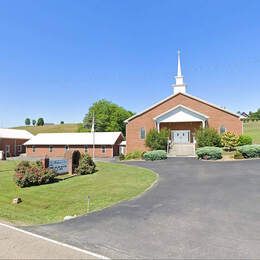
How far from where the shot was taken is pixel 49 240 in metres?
8.17

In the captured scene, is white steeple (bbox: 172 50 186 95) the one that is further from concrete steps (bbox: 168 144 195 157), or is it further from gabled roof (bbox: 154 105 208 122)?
concrete steps (bbox: 168 144 195 157)

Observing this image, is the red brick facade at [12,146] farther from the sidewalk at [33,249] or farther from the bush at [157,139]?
the sidewalk at [33,249]

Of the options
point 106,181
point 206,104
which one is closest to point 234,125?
point 206,104

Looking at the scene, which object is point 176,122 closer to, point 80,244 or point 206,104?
point 206,104

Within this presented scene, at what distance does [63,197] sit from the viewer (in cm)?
1683

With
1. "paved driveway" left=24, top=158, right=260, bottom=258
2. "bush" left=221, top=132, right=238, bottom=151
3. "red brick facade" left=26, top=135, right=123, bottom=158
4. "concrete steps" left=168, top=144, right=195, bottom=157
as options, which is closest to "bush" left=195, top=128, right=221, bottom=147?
"bush" left=221, top=132, right=238, bottom=151

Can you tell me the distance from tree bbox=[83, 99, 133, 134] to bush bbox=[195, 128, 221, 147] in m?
47.0

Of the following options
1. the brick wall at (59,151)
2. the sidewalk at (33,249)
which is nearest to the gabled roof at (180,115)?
the brick wall at (59,151)

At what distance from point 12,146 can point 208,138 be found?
129ft

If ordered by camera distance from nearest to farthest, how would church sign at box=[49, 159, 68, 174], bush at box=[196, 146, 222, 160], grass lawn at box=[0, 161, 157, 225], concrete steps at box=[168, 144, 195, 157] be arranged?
grass lawn at box=[0, 161, 157, 225], church sign at box=[49, 159, 68, 174], bush at box=[196, 146, 222, 160], concrete steps at box=[168, 144, 195, 157]

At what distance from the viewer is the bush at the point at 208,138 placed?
3619 centimetres

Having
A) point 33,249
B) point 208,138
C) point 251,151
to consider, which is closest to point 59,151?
point 208,138

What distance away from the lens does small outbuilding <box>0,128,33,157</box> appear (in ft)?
186

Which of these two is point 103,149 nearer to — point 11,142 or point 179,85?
point 179,85
